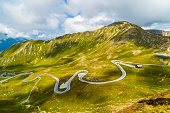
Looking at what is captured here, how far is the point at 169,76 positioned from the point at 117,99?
55.6 metres

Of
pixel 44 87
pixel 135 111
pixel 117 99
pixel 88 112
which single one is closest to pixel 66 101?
pixel 88 112

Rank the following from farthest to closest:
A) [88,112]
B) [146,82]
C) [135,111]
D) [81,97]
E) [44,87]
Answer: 1. [44,87]
2. [146,82]
3. [81,97]
4. [88,112]
5. [135,111]

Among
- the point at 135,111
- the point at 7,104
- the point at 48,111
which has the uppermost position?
the point at 135,111

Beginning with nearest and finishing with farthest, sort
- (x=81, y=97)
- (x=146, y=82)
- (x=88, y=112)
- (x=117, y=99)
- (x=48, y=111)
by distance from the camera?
1. (x=88, y=112)
2. (x=117, y=99)
3. (x=48, y=111)
4. (x=81, y=97)
5. (x=146, y=82)

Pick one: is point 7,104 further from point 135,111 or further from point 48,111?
point 135,111

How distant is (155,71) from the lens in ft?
277

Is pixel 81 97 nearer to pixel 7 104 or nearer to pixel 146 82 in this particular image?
pixel 146 82

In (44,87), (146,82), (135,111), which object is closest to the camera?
(135,111)

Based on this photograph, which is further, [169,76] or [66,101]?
[169,76]

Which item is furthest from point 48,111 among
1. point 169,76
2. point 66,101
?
point 169,76

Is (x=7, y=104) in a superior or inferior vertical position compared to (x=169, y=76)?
inferior

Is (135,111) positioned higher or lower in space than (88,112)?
higher

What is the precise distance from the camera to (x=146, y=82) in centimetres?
6506

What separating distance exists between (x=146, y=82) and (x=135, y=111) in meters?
45.2
